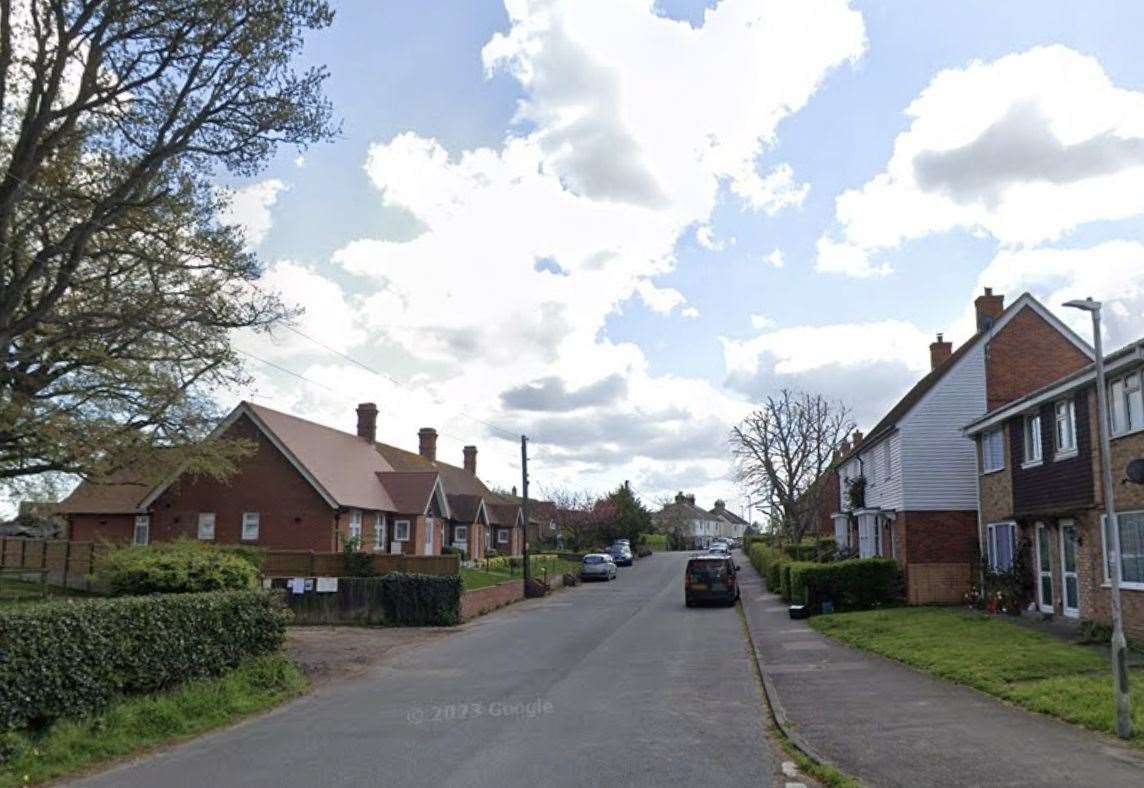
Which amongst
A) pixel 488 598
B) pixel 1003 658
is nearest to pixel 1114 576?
pixel 1003 658

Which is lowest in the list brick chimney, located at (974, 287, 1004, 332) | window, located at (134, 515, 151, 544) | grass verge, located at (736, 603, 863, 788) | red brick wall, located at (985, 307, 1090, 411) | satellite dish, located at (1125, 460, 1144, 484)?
grass verge, located at (736, 603, 863, 788)

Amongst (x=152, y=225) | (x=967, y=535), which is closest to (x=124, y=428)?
(x=152, y=225)

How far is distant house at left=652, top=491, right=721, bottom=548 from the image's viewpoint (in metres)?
127

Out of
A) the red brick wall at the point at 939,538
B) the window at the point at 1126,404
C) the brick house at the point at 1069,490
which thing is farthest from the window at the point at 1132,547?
the red brick wall at the point at 939,538

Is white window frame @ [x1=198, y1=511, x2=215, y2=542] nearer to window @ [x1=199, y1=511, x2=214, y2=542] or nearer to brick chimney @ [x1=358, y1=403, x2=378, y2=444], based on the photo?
window @ [x1=199, y1=511, x2=214, y2=542]

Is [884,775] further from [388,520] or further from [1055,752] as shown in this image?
A: [388,520]

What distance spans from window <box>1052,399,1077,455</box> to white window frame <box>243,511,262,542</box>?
2810cm

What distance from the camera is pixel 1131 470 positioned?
53.4ft

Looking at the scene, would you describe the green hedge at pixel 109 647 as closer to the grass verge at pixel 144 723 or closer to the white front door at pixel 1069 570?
the grass verge at pixel 144 723

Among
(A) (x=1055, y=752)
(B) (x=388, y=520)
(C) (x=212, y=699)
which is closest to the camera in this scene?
(A) (x=1055, y=752)

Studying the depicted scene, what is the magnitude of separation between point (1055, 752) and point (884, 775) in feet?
6.41

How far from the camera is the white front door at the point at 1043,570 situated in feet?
70.6

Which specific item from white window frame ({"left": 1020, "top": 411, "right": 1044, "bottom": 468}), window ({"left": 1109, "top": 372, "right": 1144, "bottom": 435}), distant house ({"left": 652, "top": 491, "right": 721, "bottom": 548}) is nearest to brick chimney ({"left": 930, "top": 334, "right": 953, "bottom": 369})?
white window frame ({"left": 1020, "top": 411, "right": 1044, "bottom": 468})

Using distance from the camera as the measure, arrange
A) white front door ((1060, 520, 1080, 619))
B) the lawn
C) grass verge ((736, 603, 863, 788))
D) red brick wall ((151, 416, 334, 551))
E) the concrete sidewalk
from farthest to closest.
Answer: red brick wall ((151, 416, 334, 551)) < white front door ((1060, 520, 1080, 619)) < the lawn < the concrete sidewalk < grass verge ((736, 603, 863, 788))
